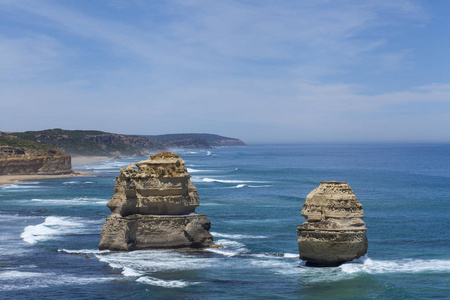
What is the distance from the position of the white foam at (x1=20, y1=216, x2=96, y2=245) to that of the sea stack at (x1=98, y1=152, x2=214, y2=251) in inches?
262

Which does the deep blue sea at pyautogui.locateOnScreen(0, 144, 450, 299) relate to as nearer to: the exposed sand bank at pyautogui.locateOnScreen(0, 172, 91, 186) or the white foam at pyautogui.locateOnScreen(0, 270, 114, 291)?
the white foam at pyautogui.locateOnScreen(0, 270, 114, 291)

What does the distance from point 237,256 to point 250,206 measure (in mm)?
24588

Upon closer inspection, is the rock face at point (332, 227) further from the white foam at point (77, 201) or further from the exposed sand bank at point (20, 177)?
the exposed sand bank at point (20, 177)

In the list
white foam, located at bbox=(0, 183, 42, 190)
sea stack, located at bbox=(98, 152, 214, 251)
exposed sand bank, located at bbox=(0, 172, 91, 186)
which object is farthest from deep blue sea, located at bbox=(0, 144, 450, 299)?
exposed sand bank, located at bbox=(0, 172, 91, 186)

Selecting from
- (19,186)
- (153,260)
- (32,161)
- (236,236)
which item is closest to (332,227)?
(153,260)

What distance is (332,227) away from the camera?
2608 centimetres

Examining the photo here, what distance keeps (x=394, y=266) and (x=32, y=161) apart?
8340 cm

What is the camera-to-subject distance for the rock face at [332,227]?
26125mm

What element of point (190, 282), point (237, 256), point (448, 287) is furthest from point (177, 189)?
point (448, 287)

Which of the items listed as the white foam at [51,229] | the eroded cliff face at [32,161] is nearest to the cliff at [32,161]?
the eroded cliff face at [32,161]

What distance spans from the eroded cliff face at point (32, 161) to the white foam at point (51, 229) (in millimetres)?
57000

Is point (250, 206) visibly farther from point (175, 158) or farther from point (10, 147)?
point (10, 147)

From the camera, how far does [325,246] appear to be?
2644 centimetres

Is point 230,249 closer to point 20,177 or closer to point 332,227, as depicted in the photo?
point 332,227
